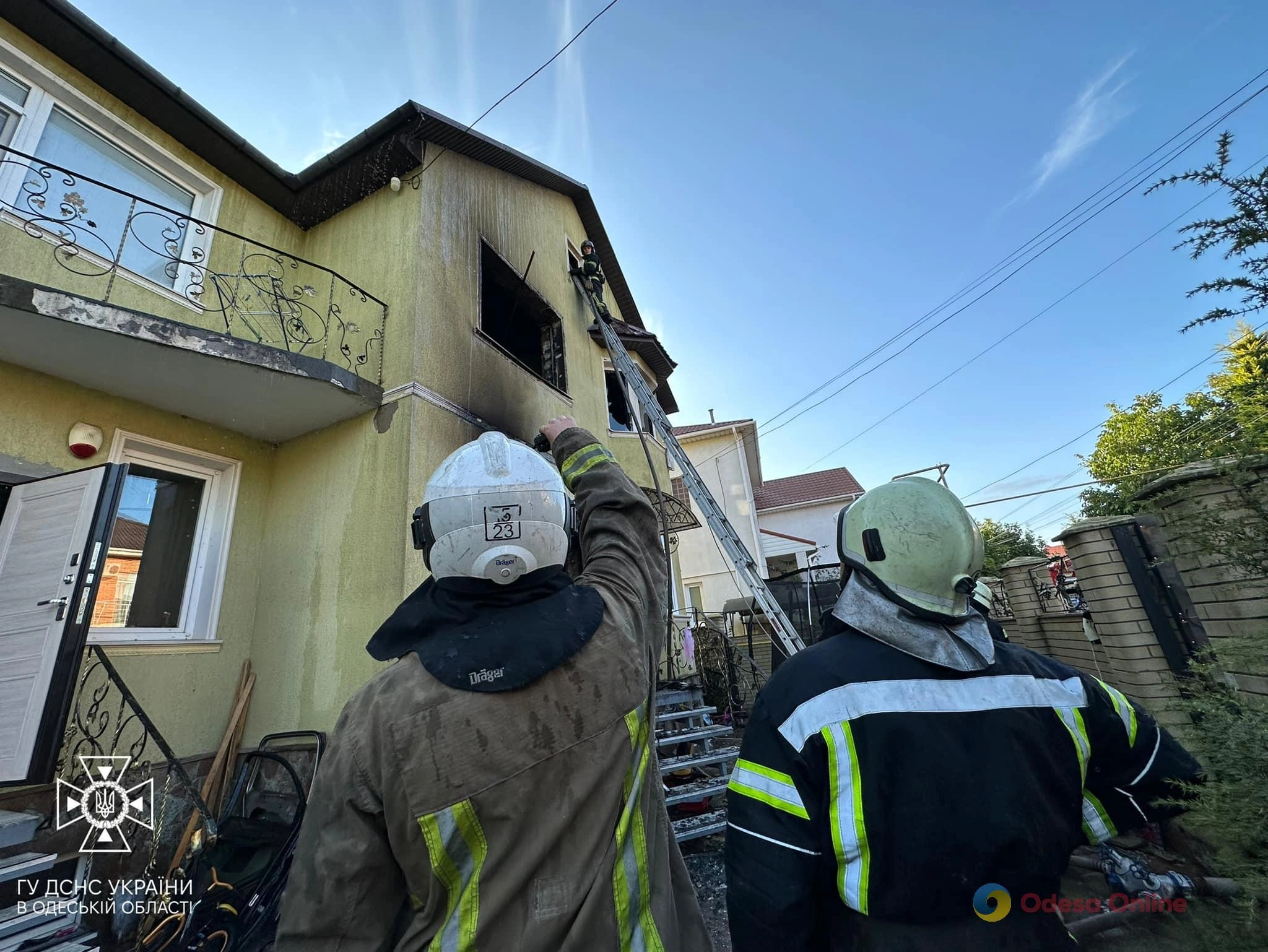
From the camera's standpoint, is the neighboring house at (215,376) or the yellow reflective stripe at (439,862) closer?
the yellow reflective stripe at (439,862)

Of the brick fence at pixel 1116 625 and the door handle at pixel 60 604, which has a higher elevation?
the door handle at pixel 60 604

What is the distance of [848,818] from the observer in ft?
3.79

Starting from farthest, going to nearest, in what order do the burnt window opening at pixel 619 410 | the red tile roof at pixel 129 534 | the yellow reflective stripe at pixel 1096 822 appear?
the burnt window opening at pixel 619 410
the red tile roof at pixel 129 534
the yellow reflective stripe at pixel 1096 822

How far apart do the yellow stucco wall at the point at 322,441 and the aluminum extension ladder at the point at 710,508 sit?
1941 millimetres

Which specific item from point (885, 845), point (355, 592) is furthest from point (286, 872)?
point (885, 845)

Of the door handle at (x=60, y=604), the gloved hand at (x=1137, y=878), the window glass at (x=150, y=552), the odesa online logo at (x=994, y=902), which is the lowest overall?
the gloved hand at (x=1137, y=878)

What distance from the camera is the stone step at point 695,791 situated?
4.57m

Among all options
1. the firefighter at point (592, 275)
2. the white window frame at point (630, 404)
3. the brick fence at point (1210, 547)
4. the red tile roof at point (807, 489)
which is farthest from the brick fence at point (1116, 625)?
the red tile roof at point (807, 489)

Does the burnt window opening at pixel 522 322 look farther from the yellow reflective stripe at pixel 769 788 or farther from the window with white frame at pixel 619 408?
the yellow reflective stripe at pixel 769 788

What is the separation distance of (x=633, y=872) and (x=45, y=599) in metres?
4.64

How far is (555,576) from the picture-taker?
1.42 m

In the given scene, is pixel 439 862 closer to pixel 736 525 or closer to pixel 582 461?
pixel 582 461

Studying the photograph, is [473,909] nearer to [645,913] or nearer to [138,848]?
[645,913]

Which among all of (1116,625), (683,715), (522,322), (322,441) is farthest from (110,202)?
(1116,625)
